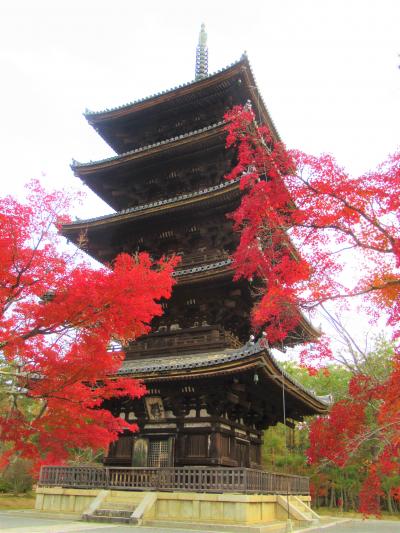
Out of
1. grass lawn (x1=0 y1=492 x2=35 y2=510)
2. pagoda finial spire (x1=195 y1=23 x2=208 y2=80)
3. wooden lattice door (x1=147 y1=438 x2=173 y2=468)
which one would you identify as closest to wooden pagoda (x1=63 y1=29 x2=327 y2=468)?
wooden lattice door (x1=147 y1=438 x2=173 y2=468)

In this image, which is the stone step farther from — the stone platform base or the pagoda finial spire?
the pagoda finial spire

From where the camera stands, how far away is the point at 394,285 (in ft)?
25.3

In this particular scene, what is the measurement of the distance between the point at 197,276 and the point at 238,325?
2.82 m

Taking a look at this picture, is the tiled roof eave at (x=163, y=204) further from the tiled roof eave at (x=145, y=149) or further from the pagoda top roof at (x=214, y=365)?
the pagoda top roof at (x=214, y=365)

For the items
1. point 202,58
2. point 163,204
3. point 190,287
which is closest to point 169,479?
point 190,287

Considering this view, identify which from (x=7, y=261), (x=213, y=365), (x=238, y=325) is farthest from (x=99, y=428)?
(x=238, y=325)

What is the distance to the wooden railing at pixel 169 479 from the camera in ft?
40.2

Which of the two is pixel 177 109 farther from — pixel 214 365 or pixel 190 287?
pixel 214 365

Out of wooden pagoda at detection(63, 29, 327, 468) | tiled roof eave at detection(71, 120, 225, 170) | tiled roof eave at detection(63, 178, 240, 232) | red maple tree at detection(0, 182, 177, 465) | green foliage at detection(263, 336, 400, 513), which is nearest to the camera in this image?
red maple tree at detection(0, 182, 177, 465)

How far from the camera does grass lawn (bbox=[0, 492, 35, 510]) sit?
24.1m

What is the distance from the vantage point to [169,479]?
12.9 meters

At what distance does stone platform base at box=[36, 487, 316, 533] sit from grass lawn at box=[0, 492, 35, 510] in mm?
11850

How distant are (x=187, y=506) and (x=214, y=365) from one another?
3.85 m

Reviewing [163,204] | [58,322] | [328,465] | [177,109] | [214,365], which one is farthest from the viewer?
[328,465]
